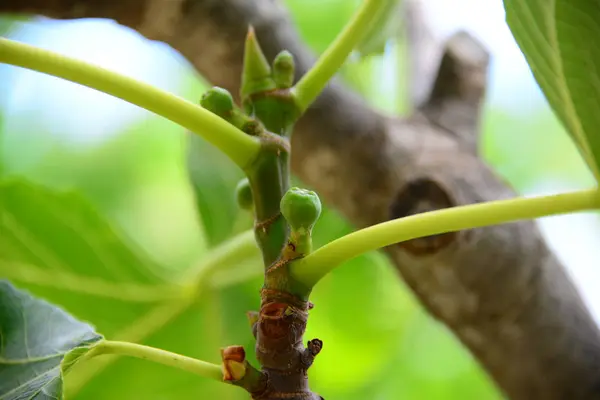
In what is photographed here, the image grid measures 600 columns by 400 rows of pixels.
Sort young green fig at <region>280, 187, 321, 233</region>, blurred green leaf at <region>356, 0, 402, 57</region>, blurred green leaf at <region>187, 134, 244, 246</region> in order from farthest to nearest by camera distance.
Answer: blurred green leaf at <region>187, 134, 244, 246</region>
blurred green leaf at <region>356, 0, 402, 57</region>
young green fig at <region>280, 187, 321, 233</region>

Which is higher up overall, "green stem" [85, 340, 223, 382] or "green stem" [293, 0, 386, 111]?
"green stem" [293, 0, 386, 111]

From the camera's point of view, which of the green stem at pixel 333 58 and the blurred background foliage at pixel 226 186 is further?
the blurred background foliage at pixel 226 186

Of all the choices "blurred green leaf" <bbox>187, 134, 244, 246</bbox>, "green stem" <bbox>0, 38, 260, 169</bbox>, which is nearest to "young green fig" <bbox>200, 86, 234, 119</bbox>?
"green stem" <bbox>0, 38, 260, 169</bbox>

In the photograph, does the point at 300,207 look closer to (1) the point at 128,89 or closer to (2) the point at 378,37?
(1) the point at 128,89

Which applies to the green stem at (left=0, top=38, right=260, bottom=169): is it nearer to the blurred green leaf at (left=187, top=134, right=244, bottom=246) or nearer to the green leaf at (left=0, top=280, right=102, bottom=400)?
the green leaf at (left=0, top=280, right=102, bottom=400)

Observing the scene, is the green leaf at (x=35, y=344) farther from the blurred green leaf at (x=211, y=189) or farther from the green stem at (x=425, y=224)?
the blurred green leaf at (x=211, y=189)

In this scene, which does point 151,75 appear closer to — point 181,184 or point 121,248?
point 181,184

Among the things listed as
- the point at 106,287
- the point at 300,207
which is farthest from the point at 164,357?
the point at 106,287

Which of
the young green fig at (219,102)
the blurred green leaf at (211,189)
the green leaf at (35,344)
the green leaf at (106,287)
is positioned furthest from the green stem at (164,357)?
the blurred green leaf at (211,189)
